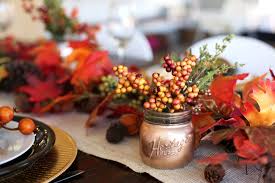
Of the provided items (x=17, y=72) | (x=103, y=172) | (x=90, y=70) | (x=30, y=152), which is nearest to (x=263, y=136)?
(x=103, y=172)

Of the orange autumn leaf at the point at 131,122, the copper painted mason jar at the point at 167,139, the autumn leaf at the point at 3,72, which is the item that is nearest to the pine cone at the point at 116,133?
the orange autumn leaf at the point at 131,122

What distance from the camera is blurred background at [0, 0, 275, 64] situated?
3.29 m

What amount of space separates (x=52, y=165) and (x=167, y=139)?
193mm

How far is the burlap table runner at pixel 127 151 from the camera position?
68 centimetres

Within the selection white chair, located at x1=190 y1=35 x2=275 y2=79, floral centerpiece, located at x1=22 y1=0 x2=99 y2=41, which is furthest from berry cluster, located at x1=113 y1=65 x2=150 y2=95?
floral centerpiece, located at x1=22 y1=0 x2=99 y2=41

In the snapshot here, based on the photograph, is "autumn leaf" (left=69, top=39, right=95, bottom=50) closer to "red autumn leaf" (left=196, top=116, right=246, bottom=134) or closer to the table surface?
the table surface

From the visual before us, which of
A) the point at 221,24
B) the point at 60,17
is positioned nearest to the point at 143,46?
the point at 60,17

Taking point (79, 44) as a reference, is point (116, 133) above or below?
below

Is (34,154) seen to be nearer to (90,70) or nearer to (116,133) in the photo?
(116,133)

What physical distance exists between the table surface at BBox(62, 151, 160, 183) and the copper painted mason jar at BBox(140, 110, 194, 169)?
0.12 ft

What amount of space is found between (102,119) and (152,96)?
1.04 ft

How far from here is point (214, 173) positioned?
2.11 ft

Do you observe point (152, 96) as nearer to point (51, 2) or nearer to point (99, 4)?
point (51, 2)

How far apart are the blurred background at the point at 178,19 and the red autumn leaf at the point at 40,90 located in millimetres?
1638
